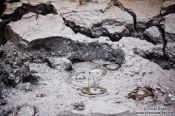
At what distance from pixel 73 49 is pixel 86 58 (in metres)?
0.23

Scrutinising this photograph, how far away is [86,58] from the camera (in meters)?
3.97

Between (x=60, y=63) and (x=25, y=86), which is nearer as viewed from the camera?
(x=25, y=86)

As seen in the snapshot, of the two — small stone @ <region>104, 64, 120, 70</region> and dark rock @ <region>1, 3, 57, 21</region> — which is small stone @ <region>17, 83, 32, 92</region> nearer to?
small stone @ <region>104, 64, 120, 70</region>

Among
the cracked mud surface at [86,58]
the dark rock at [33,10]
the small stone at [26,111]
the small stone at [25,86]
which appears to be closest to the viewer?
the small stone at [26,111]

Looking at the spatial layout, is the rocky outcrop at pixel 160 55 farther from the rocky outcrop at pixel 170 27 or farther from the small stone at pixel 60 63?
the small stone at pixel 60 63

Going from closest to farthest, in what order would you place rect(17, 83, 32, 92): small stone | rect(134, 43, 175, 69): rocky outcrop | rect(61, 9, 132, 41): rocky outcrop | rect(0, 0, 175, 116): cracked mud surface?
rect(0, 0, 175, 116): cracked mud surface
rect(17, 83, 32, 92): small stone
rect(134, 43, 175, 69): rocky outcrop
rect(61, 9, 132, 41): rocky outcrop

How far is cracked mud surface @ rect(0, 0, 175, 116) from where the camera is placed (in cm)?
307

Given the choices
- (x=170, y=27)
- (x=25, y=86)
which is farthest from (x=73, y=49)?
(x=170, y=27)

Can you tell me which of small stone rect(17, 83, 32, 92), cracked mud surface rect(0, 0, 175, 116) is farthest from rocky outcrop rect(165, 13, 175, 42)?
small stone rect(17, 83, 32, 92)

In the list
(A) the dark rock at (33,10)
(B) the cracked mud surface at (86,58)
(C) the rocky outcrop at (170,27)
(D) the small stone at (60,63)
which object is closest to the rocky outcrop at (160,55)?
(B) the cracked mud surface at (86,58)

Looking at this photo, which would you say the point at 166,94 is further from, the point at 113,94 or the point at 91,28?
the point at 91,28

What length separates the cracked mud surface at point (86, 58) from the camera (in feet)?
10.1

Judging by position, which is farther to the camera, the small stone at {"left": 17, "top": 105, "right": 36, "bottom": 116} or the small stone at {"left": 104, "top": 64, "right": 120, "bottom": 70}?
the small stone at {"left": 104, "top": 64, "right": 120, "bottom": 70}

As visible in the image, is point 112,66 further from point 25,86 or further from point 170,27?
point 25,86
